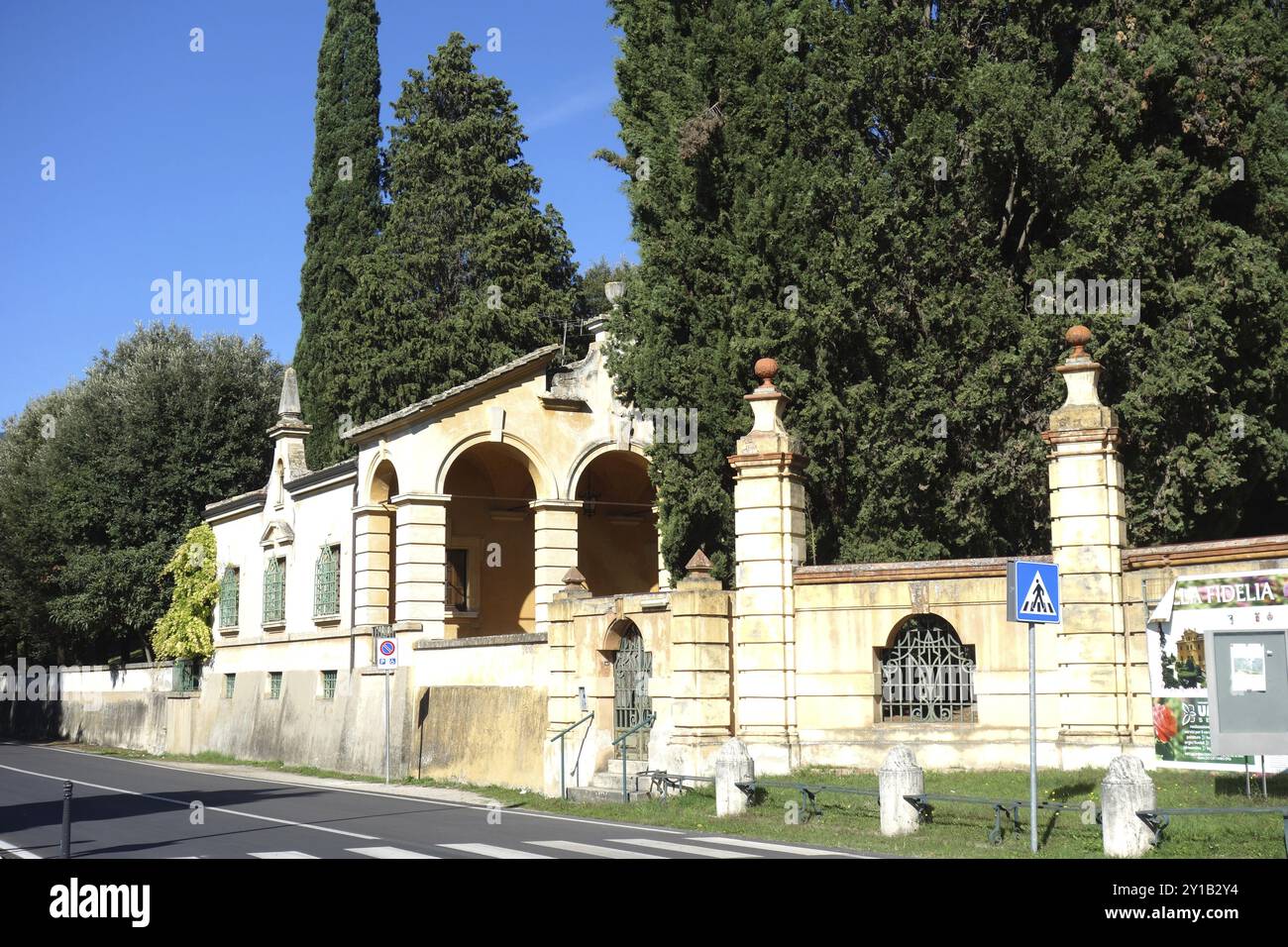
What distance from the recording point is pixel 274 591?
36250mm

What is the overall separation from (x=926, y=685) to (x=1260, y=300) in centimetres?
708

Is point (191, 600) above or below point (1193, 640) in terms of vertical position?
above

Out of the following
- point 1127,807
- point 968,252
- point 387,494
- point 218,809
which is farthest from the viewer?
point 387,494

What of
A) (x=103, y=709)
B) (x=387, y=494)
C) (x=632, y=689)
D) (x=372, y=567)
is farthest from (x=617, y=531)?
(x=103, y=709)

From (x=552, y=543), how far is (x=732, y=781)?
43.2ft

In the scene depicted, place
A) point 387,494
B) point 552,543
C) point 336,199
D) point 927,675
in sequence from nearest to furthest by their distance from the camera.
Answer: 1. point 927,675
2. point 552,543
3. point 387,494
4. point 336,199

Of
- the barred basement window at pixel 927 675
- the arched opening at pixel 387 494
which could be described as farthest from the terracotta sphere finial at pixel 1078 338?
the arched opening at pixel 387 494

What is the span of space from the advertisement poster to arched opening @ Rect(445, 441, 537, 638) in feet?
62.2

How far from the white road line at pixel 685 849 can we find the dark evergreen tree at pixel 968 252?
7.62 meters

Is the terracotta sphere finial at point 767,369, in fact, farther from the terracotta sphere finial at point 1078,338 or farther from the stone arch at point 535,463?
the stone arch at point 535,463

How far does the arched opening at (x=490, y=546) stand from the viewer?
33875 mm

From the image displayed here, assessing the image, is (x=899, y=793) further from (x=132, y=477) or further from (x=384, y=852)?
(x=132, y=477)

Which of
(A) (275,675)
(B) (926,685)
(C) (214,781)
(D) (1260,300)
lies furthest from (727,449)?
(A) (275,675)

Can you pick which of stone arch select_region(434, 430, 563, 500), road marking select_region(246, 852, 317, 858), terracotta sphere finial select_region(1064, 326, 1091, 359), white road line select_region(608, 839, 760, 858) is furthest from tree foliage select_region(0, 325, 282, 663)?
terracotta sphere finial select_region(1064, 326, 1091, 359)
